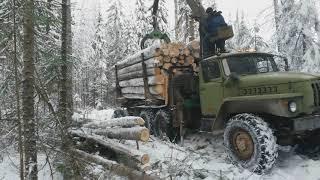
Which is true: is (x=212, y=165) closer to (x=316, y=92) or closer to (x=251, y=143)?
(x=251, y=143)

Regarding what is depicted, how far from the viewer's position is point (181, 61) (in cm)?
1152

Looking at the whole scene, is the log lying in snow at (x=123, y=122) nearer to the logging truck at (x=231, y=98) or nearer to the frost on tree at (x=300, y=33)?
the logging truck at (x=231, y=98)

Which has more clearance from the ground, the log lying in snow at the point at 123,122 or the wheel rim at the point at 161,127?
the log lying in snow at the point at 123,122

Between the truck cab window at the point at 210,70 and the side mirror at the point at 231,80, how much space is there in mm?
536

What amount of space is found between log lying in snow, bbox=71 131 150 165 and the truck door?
2.52m

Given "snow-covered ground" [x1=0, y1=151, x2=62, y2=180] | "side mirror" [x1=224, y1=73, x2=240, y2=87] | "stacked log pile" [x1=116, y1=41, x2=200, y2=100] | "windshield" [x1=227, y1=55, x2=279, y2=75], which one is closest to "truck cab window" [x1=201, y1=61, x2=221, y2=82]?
"windshield" [x1=227, y1=55, x2=279, y2=75]

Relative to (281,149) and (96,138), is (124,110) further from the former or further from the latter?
(281,149)

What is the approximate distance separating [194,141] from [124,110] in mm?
4965

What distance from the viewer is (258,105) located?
26.6ft

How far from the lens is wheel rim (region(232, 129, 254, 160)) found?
26.5 ft

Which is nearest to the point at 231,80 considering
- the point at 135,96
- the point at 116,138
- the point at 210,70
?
the point at 210,70

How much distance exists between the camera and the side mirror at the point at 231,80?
8891 mm

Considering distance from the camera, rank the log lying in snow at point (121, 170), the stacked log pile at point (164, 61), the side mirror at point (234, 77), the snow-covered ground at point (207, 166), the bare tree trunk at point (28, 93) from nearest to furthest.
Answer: the bare tree trunk at point (28, 93) → the log lying in snow at point (121, 170) → the snow-covered ground at point (207, 166) → the side mirror at point (234, 77) → the stacked log pile at point (164, 61)

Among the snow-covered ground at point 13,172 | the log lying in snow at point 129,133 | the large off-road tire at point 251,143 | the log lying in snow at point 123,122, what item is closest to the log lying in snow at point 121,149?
the log lying in snow at point 129,133
